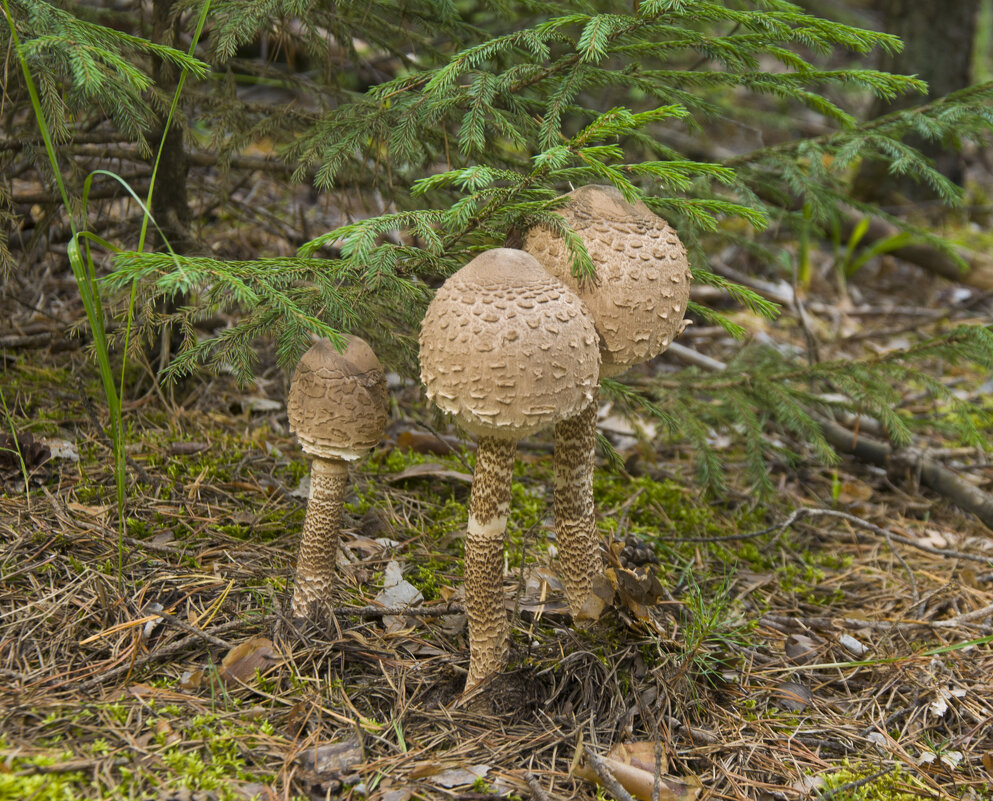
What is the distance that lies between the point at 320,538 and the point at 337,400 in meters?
0.67

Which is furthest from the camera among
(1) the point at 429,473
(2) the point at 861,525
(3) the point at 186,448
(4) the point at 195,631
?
(2) the point at 861,525

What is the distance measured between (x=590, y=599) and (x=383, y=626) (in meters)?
0.95

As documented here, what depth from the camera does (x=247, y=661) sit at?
3.02 metres

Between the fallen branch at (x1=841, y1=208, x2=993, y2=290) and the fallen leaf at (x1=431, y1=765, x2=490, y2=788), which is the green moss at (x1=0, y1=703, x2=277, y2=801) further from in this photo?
the fallen branch at (x1=841, y1=208, x2=993, y2=290)

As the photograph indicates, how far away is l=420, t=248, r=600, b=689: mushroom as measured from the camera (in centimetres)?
245

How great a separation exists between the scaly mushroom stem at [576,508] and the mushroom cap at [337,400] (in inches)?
30.8

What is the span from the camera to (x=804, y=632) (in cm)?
393

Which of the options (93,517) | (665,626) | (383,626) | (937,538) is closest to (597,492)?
(665,626)

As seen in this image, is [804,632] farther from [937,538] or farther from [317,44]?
[317,44]

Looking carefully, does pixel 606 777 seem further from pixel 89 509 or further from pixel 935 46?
pixel 935 46

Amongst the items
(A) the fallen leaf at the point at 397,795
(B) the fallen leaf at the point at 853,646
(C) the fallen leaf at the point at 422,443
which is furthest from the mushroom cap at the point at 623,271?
(C) the fallen leaf at the point at 422,443

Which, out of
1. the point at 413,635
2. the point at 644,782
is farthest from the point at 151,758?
the point at 644,782

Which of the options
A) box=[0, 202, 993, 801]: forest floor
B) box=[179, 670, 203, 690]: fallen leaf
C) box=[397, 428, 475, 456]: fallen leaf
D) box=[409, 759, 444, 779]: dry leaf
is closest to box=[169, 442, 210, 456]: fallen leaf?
box=[0, 202, 993, 801]: forest floor

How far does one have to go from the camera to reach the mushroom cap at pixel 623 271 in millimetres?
2736
